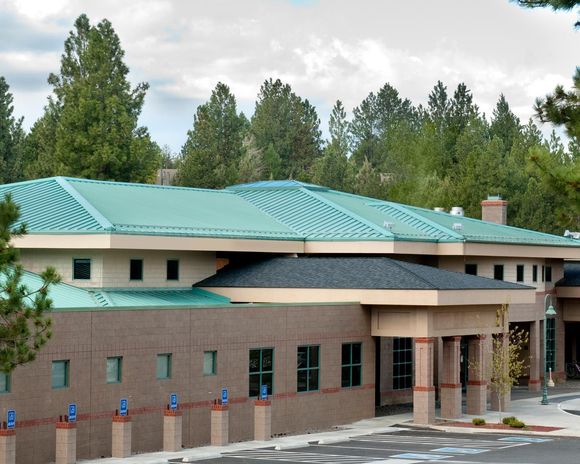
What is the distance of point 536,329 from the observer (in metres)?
68.0

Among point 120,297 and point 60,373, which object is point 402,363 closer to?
point 120,297

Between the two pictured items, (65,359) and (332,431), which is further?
(332,431)

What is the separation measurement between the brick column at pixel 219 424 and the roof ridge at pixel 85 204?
890cm

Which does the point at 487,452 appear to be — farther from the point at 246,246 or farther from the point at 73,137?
the point at 73,137

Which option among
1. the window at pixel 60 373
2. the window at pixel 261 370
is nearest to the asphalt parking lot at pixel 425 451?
the window at pixel 261 370

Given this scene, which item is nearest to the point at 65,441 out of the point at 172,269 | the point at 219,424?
the point at 219,424

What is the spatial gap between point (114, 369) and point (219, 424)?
13.4ft

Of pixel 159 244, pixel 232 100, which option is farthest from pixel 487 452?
pixel 232 100

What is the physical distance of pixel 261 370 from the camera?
4700 centimetres

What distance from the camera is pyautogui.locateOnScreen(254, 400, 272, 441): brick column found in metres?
44.3

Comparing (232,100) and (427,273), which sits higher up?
(232,100)

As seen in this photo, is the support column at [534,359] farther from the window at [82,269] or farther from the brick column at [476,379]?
the window at [82,269]

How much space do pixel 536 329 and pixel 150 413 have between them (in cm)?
3115

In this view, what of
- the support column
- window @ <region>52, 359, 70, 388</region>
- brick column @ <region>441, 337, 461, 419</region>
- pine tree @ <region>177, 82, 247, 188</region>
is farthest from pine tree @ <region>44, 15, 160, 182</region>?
window @ <region>52, 359, 70, 388</region>
